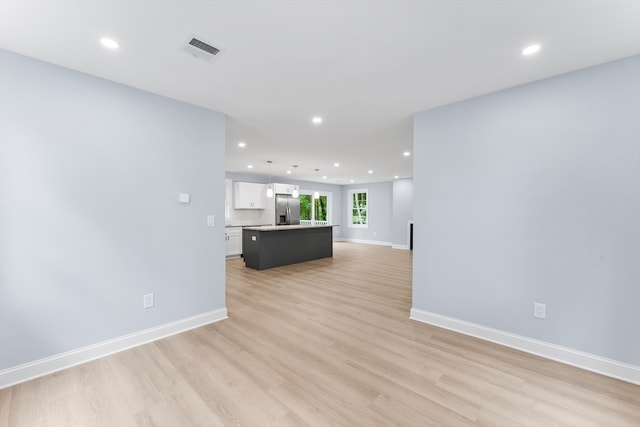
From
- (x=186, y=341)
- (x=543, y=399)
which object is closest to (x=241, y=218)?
(x=186, y=341)

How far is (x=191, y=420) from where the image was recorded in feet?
5.29

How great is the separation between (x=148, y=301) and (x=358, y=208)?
957cm

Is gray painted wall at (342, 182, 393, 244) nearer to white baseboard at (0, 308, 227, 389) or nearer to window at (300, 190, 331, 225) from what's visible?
window at (300, 190, 331, 225)

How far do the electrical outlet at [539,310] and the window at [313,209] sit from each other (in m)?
8.41

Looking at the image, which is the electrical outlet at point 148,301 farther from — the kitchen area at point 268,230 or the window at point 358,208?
the window at point 358,208

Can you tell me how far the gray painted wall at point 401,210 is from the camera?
9.21 meters

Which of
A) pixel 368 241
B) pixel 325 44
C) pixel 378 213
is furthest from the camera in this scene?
pixel 368 241

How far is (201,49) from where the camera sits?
1.95 meters

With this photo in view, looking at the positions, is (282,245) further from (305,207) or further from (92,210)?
(305,207)

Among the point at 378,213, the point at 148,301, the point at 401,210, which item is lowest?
the point at 148,301

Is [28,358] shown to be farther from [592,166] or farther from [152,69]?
[592,166]

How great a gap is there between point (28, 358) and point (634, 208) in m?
4.99

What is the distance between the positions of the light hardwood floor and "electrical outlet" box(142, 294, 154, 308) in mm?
385

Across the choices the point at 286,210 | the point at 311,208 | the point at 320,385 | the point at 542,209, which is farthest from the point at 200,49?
the point at 311,208
